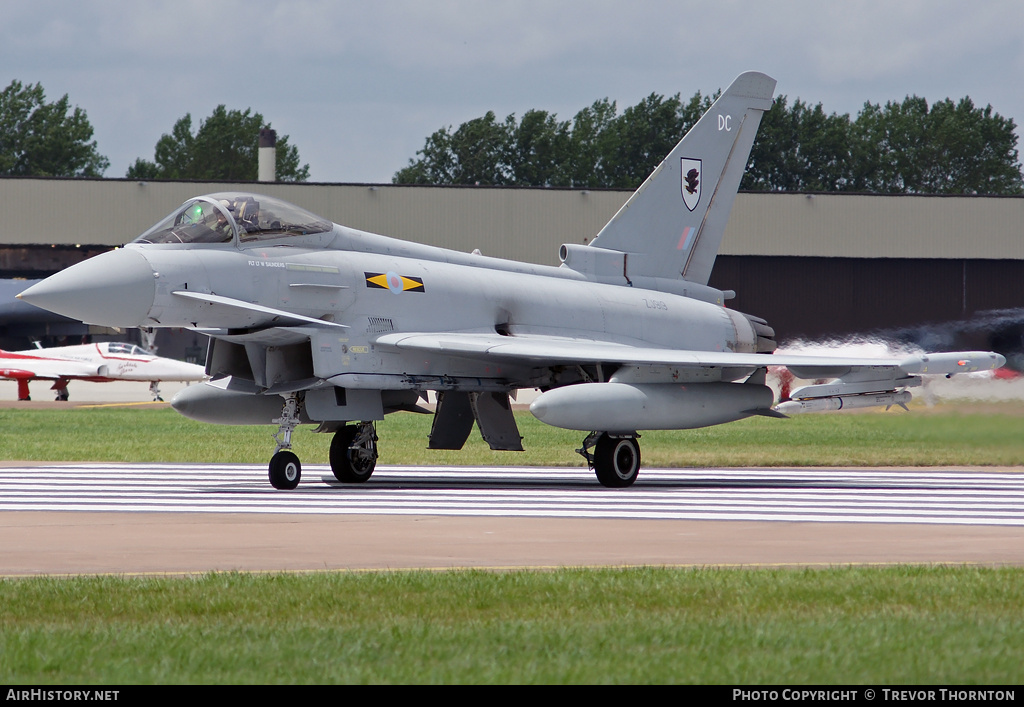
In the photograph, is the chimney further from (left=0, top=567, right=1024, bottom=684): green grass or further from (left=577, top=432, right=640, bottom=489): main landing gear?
(left=0, top=567, right=1024, bottom=684): green grass

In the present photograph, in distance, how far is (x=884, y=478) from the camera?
17969 mm

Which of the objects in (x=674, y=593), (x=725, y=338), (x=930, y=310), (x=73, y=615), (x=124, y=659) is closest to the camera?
(x=124, y=659)

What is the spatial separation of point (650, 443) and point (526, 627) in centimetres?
1820

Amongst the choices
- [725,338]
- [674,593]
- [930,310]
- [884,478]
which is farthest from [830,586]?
[930,310]

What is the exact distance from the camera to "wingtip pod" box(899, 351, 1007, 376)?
651 inches

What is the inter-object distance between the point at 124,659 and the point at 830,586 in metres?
4.13

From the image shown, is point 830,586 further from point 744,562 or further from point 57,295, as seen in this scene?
point 57,295

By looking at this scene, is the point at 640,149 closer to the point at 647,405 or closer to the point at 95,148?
the point at 95,148

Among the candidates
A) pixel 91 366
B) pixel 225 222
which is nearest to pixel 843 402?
pixel 225 222

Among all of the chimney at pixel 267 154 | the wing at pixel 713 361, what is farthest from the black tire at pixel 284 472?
the chimney at pixel 267 154

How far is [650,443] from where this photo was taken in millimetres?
24812

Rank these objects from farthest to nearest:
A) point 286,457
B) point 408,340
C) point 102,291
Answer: point 408,340 → point 286,457 → point 102,291

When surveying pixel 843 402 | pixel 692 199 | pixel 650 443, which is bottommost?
pixel 650 443

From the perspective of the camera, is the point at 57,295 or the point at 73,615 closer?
the point at 73,615
